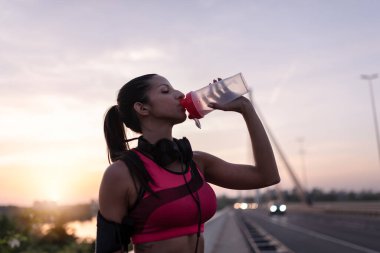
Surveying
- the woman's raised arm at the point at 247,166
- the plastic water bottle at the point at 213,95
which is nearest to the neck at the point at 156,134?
the plastic water bottle at the point at 213,95

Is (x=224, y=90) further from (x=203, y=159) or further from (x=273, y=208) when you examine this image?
(x=273, y=208)

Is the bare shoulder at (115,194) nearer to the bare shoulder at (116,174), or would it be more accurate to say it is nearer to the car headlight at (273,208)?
the bare shoulder at (116,174)

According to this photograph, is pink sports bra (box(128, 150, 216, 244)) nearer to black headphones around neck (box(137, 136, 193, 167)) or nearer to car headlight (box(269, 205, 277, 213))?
black headphones around neck (box(137, 136, 193, 167))

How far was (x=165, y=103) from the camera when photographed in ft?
7.54

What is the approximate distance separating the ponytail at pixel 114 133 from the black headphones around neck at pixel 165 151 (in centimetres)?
21

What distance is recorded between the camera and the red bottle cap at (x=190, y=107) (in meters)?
2.24

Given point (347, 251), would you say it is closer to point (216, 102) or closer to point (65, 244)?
point (65, 244)

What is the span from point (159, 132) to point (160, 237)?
48 centimetres

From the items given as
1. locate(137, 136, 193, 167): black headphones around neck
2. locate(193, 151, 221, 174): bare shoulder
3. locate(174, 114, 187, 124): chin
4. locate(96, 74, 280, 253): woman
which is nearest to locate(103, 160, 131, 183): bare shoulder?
locate(96, 74, 280, 253): woman

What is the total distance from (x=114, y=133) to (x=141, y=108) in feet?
0.76

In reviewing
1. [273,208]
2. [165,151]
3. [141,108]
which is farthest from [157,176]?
[273,208]

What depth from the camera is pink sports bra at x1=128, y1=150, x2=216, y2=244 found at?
2.03 m

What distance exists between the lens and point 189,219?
6.86ft

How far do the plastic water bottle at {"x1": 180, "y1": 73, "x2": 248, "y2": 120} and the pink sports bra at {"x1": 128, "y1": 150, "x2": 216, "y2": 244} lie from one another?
0.95ft
